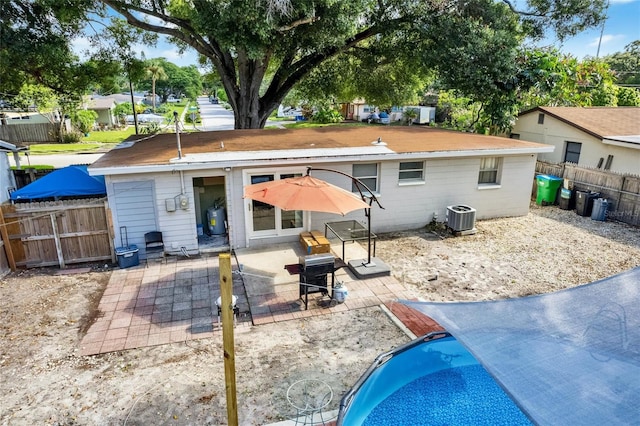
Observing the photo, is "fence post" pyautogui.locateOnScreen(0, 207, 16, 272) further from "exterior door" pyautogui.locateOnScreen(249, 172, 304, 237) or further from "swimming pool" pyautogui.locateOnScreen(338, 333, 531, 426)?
"swimming pool" pyautogui.locateOnScreen(338, 333, 531, 426)

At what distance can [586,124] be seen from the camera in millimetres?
18500

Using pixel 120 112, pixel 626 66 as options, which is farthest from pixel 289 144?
pixel 626 66

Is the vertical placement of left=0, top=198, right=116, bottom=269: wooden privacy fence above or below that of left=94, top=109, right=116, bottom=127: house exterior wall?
below

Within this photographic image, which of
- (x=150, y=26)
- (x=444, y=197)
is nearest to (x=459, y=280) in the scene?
(x=444, y=197)

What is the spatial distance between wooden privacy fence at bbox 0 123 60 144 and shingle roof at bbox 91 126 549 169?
22.6 metres

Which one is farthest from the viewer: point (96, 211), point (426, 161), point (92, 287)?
point (426, 161)

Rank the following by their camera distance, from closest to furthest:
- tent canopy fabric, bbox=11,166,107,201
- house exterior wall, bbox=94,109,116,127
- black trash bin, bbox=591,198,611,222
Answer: tent canopy fabric, bbox=11,166,107,201 < black trash bin, bbox=591,198,611,222 < house exterior wall, bbox=94,109,116,127

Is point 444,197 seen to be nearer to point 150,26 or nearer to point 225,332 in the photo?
point 225,332

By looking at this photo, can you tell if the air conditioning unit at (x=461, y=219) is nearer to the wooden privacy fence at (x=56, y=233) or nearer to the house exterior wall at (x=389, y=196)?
the house exterior wall at (x=389, y=196)

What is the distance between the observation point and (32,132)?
108ft

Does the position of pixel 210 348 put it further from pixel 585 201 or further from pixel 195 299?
pixel 585 201

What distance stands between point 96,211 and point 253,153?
4282 mm

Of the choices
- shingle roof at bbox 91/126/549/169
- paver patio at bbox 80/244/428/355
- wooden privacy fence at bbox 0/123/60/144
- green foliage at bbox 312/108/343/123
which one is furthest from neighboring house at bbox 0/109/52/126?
paver patio at bbox 80/244/428/355

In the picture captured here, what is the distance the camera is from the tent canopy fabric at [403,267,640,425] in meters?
3.75
